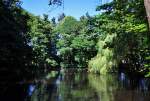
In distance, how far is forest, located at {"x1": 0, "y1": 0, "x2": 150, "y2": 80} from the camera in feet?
71.9

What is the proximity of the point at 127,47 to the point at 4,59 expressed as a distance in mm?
12540

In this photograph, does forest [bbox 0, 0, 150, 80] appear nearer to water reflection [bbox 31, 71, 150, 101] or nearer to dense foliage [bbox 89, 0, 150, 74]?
dense foliage [bbox 89, 0, 150, 74]

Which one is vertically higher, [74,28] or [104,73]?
[74,28]

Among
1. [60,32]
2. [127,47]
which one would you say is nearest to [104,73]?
[127,47]

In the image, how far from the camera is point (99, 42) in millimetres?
45656

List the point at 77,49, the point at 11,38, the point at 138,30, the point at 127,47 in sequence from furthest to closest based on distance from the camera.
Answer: the point at 77,49 → the point at 127,47 → the point at 11,38 → the point at 138,30

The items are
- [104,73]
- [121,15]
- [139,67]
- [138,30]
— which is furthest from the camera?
[104,73]

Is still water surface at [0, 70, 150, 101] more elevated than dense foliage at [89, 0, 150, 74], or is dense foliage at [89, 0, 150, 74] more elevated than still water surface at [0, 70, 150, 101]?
dense foliage at [89, 0, 150, 74]

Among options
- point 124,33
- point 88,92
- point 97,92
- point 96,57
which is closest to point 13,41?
point 88,92

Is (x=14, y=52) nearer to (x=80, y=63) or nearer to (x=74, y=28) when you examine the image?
(x=80, y=63)

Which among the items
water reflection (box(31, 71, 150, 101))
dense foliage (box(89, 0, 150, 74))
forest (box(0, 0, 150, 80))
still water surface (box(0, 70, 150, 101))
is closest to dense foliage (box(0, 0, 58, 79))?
forest (box(0, 0, 150, 80))

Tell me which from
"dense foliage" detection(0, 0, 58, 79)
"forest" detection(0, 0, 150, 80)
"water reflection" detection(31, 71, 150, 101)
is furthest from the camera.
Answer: "dense foliage" detection(0, 0, 58, 79)

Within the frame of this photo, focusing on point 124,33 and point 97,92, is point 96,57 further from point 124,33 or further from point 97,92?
point 97,92

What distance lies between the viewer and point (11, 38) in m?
31.6
